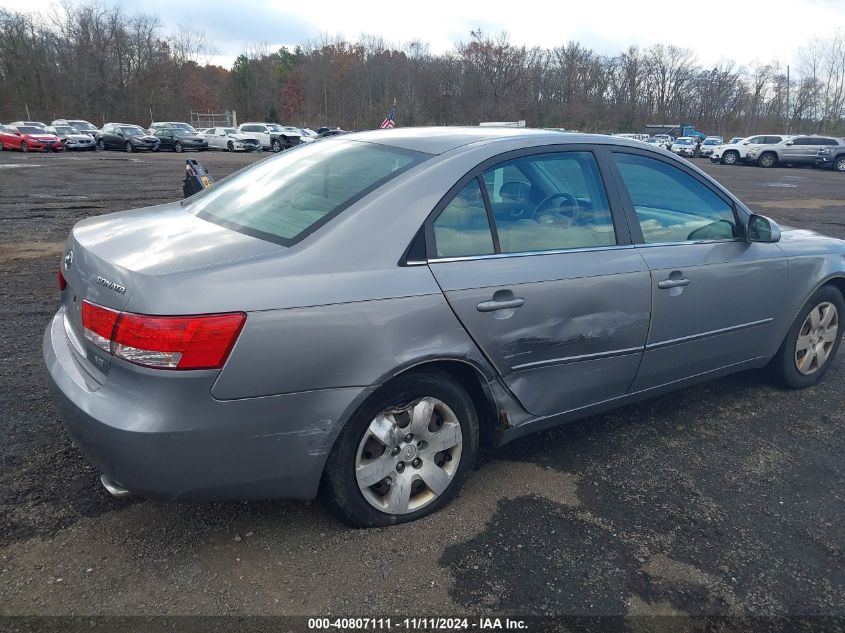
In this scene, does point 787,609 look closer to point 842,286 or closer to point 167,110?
point 842,286

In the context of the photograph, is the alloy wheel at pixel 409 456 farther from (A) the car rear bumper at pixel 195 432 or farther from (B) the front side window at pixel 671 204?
(B) the front side window at pixel 671 204

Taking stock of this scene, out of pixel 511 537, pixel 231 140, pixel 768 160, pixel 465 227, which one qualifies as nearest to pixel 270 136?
pixel 231 140

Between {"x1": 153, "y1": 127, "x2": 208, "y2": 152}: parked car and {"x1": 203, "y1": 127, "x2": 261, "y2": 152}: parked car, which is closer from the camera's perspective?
{"x1": 153, "y1": 127, "x2": 208, "y2": 152}: parked car

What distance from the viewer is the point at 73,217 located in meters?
11.1

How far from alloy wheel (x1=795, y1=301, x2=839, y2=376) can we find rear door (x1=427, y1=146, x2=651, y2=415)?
5.54ft

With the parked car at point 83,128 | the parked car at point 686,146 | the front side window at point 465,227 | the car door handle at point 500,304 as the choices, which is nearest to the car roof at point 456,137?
the front side window at point 465,227

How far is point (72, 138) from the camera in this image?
35.5 metres

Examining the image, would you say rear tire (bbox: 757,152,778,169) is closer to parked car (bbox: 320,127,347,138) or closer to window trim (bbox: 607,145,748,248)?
parked car (bbox: 320,127,347,138)

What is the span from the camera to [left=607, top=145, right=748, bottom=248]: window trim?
3.32m

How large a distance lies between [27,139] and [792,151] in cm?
3975

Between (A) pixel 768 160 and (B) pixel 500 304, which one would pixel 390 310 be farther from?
(A) pixel 768 160

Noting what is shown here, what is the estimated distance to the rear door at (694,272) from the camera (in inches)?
132

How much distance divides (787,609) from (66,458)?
317 centimetres

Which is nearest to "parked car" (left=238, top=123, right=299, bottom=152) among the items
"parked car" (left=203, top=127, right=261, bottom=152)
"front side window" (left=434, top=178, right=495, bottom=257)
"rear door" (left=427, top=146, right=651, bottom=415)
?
"parked car" (left=203, top=127, right=261, bottom=152)
